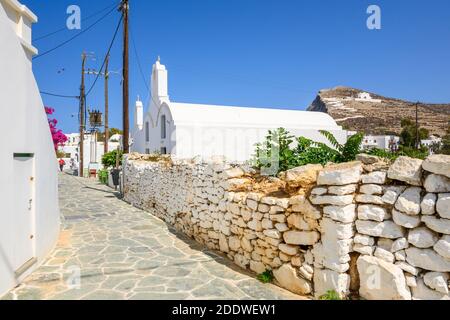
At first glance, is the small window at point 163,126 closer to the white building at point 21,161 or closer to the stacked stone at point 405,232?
the white building at point 21,161

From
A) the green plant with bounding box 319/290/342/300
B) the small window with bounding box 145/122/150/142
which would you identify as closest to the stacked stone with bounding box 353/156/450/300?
the green plant with bounding box 319/290/342/300

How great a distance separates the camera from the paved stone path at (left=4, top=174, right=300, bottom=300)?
411 cm

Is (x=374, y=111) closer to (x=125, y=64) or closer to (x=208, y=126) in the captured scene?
(x=208, y=126)

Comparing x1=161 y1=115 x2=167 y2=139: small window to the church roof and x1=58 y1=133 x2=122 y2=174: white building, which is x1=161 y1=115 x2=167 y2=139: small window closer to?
the church roof

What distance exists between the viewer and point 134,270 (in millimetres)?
4992

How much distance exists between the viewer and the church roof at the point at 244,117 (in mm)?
22109

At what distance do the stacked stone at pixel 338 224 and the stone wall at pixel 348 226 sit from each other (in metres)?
0.01

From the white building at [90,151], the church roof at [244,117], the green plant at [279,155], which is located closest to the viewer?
the green plant at [279,155]

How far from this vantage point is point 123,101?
45.0 feet

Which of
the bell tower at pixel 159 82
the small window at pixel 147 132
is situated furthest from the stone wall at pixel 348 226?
the small window at pixel 147 132

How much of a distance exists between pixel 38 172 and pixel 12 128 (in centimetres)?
134

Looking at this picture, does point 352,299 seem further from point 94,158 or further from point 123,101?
point 94,158

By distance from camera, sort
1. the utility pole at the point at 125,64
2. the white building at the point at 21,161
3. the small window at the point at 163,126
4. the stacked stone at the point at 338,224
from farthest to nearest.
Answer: the small window at the point at 163,126 → the utility pole at the point at 125,64 → the white building at the point at 21,161 → the stacked stone at the point at 338,224
